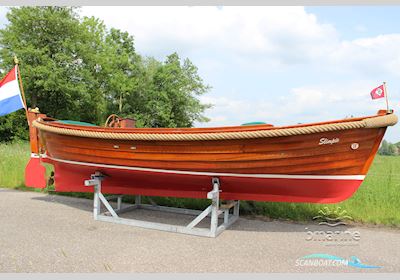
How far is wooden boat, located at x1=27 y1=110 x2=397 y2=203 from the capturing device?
371 centimetres

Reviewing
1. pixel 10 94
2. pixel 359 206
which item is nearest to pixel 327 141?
pixel 359 206

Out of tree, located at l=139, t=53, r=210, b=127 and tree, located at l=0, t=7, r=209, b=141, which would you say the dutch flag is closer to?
tree, located at l=0, t=7, r=209, b=141

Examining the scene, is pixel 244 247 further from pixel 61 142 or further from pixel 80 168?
pixel 61 142

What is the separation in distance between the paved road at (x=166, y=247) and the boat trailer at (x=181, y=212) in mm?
101

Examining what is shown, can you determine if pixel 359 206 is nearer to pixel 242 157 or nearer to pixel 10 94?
pixel 242 157

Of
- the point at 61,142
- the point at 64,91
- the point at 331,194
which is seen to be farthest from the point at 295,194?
the point at 64,91

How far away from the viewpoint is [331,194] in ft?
13.1

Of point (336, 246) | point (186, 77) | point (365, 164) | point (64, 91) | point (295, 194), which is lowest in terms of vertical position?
point (336, 246)

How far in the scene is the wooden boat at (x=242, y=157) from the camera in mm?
3705

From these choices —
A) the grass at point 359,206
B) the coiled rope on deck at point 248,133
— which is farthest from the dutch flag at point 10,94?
the grass at point 359,206

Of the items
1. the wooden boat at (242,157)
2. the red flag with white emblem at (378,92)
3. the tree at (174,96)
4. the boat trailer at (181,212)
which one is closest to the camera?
the red flag with white emblem at (378,92)

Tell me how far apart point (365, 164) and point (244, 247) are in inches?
70.7

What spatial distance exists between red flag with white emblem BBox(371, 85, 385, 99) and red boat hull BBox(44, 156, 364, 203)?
3.35ft

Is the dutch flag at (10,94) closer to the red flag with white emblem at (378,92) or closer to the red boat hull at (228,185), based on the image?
the red boat hull at (228,185)
